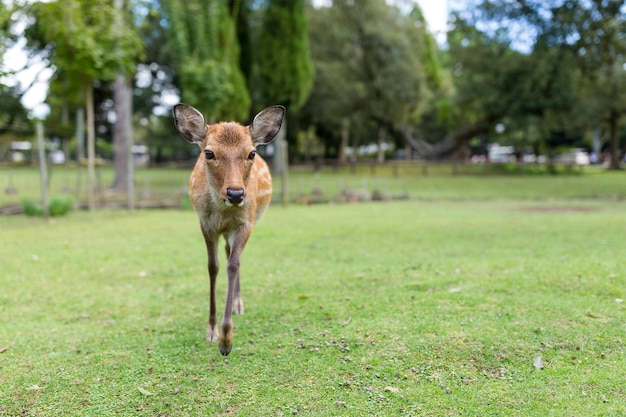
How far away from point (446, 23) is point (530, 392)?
24.7m

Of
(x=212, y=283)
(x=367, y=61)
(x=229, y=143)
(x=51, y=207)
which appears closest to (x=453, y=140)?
(x=367, y=61)

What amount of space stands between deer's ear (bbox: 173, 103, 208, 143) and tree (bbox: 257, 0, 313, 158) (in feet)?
71.1

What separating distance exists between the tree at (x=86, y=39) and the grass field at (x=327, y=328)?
5054mm

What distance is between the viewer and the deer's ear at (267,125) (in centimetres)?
411

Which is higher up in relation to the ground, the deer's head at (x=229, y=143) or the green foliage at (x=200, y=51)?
the green foliage at (x=200, y=51)

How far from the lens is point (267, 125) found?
4137 mm

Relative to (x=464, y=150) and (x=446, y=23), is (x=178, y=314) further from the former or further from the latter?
(x=464, y=150)

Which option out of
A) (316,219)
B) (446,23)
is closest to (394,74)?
(446,23)

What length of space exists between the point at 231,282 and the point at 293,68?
2237cm

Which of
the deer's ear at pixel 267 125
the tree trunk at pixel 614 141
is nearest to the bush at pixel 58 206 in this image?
the deer's ear at pixel 267 125

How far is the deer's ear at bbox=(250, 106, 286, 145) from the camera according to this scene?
13.5ft

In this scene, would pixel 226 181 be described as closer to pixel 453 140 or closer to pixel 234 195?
pixel 234 195

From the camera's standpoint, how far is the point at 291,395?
3.19m

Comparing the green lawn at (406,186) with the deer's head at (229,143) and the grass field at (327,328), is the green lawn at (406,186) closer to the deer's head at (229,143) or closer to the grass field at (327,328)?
the grass field at (327,328)
